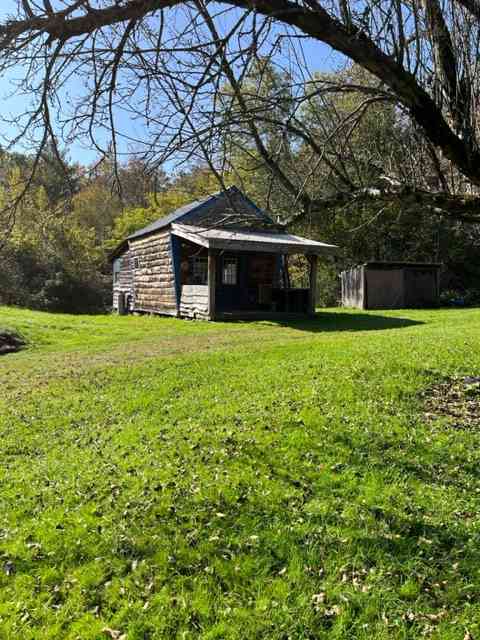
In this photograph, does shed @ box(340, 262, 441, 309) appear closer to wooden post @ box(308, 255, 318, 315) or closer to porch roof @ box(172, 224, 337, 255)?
wooden post @ box(308, 255, 318, 315)

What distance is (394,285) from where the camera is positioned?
917 inches

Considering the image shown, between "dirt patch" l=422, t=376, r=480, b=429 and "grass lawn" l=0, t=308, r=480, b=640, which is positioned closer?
"grass lawn" l=0, t=308, r=480, b=640

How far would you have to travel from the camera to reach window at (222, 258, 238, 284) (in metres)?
19.2

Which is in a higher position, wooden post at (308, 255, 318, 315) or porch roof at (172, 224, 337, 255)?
porch roof at (172, 224, 337, 255)

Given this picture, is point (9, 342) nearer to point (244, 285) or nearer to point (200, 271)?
point (200, 271)

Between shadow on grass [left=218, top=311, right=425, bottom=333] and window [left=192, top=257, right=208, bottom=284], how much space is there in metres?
3.73

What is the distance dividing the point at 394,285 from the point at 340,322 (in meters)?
8.64

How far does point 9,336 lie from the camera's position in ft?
38.4

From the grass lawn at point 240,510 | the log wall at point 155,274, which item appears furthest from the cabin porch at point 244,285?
the grass lawn at point 240,510

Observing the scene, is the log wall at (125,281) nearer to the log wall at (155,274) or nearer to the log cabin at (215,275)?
the log wall at (155,274)

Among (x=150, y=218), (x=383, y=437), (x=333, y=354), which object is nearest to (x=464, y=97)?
(x=383, y=437)

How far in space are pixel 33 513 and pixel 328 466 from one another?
2.52 m

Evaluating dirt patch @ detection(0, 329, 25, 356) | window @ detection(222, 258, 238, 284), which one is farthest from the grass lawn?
window @ detection(222, 258, 238, 284)

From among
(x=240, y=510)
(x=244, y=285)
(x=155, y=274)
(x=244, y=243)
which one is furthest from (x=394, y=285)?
(x=240, y=510)
